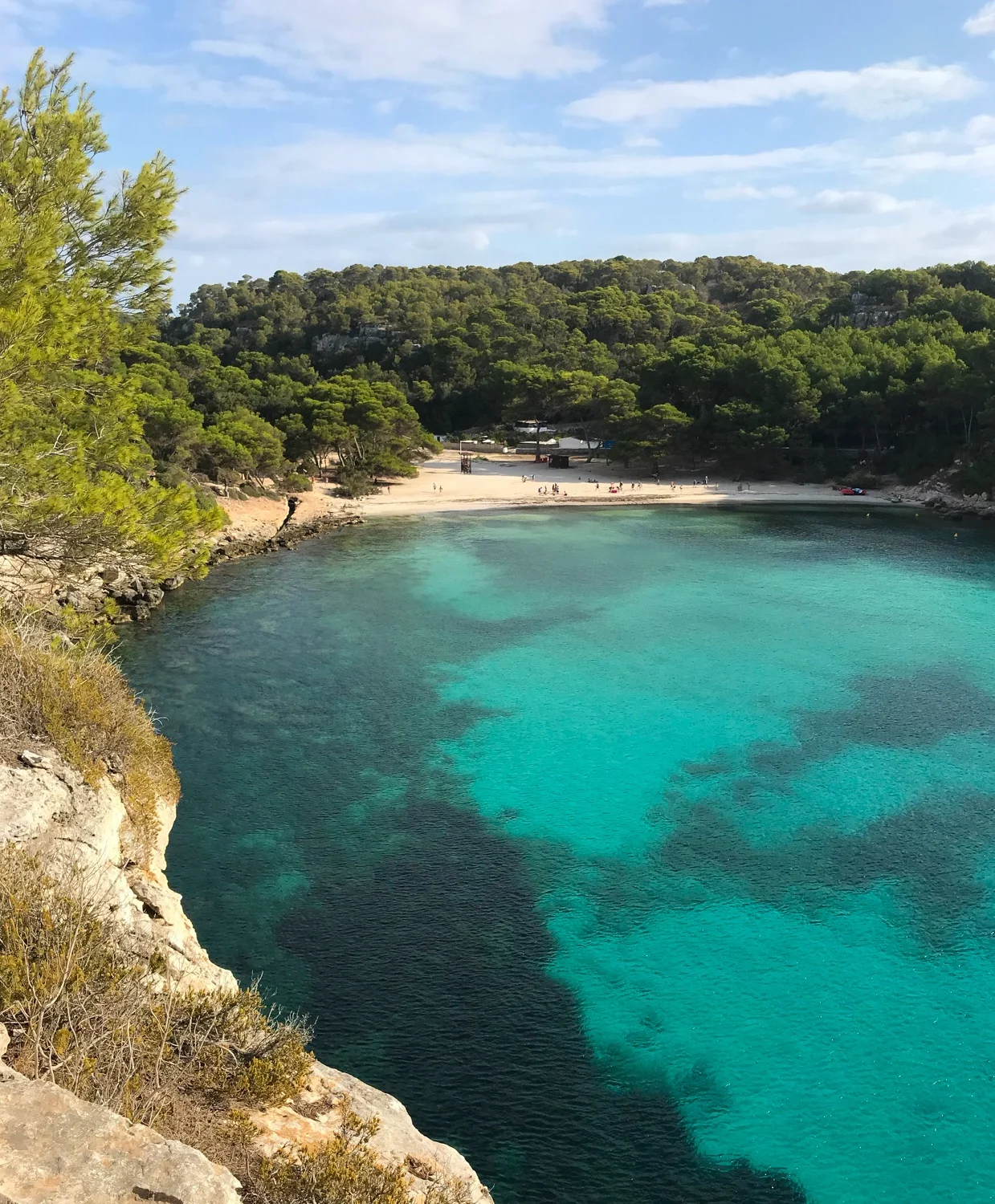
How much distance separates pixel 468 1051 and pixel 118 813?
21.6ft

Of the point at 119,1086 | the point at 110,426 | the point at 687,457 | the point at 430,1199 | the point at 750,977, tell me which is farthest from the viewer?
the point at 687,457

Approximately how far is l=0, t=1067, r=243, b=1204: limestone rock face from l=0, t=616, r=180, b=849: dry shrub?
7760mm

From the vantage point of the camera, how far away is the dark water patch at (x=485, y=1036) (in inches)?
460

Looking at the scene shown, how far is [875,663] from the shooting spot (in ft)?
103

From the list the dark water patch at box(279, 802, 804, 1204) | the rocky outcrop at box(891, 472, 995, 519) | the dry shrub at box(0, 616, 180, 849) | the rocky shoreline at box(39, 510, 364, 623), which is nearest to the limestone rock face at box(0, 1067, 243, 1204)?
the dark water patch at box(279, 802, 804, 1204)

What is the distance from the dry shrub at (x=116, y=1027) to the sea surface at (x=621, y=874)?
4.17m

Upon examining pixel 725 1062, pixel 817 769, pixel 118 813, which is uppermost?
pixel 118 813

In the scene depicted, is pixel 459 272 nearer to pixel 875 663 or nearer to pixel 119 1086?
pixel 875 663

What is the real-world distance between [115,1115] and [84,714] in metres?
8.95

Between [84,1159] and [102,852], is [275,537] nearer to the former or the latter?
[102,852]

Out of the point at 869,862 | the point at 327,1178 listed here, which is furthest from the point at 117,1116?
the point at 869,862

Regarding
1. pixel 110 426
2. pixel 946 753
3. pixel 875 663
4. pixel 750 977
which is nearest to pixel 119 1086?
pixel 750 977

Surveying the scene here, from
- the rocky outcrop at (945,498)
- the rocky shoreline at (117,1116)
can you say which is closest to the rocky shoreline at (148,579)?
Result: the rocky shoreline at (117,1116)

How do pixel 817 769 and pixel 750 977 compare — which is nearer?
pixel 750 977
